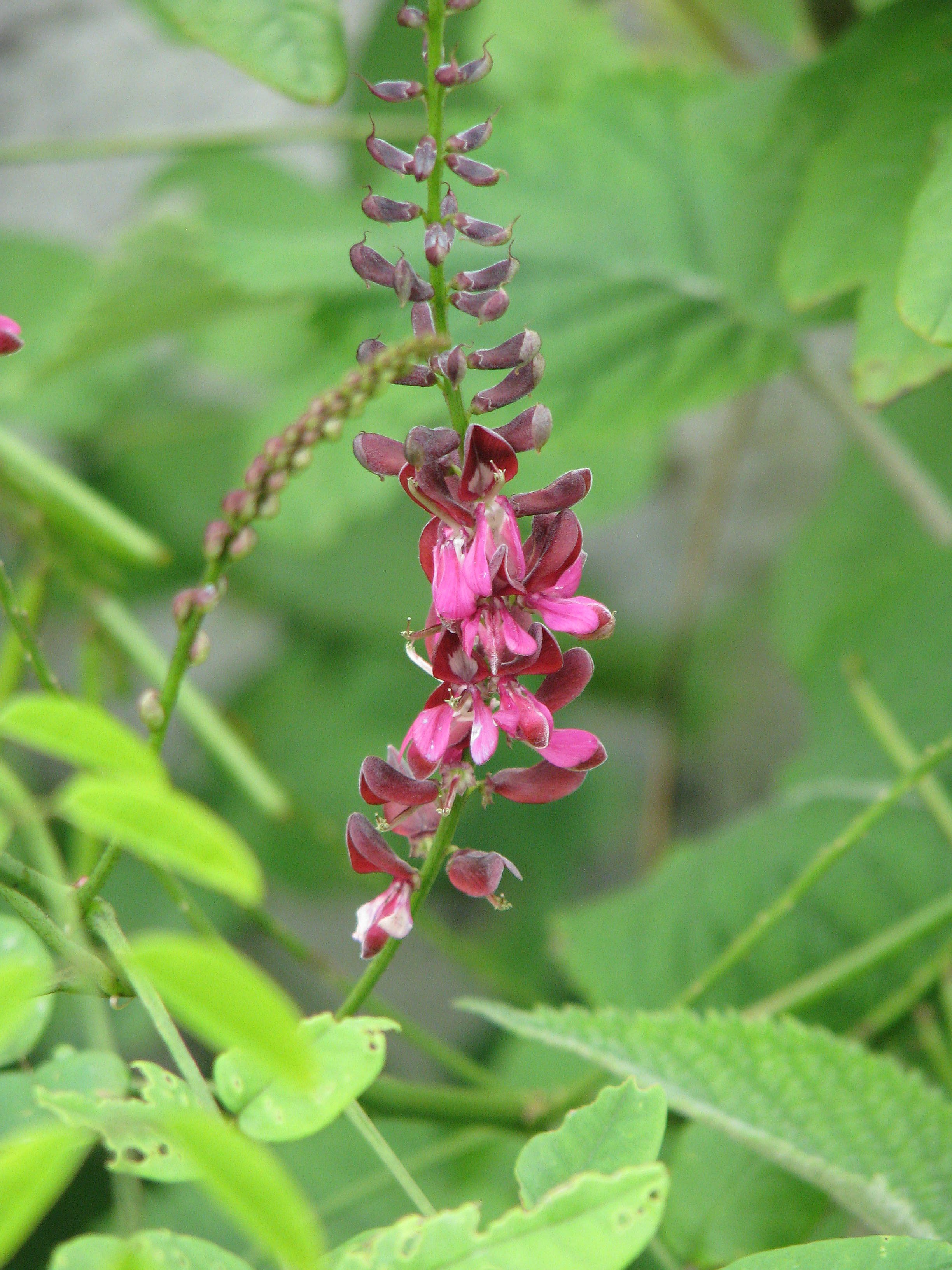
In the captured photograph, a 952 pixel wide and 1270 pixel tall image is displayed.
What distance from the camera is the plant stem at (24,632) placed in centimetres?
30

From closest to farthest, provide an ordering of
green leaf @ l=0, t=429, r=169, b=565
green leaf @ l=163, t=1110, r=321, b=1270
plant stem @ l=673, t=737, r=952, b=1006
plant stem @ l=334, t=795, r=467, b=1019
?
green leaf @ l=163, t=1110, r=321, b=1270 < plant stem @ l=334, t=795, r=467, b=1019 < plant stem @ l=673, t=737, r=952, b=1006 < green leaf @ l=0, t=429, r=169, b=565

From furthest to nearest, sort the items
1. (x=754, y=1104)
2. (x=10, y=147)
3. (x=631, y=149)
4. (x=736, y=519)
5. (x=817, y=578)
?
(x=736, y=519)
(x=817, y=578)
(x=10, y=147)
(x=631, y=149)
(x=754, y=1104)

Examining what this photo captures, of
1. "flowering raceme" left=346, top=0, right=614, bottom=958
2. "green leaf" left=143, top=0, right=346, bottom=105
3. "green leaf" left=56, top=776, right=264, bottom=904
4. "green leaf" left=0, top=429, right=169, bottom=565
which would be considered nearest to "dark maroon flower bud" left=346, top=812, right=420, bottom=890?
"flowering raceme" left=346, top=0, right=614, bottom=958

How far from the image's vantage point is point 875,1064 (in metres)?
0.41

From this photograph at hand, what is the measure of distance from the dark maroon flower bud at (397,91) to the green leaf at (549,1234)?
0.26m

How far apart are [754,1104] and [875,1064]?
6 cm

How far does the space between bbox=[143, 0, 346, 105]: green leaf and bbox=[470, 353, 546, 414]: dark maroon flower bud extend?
0.46 feet

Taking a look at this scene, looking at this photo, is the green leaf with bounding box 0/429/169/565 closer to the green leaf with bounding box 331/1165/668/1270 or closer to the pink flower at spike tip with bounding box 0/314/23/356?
the pink flower at spike tip with bounding box 0/314/23/356

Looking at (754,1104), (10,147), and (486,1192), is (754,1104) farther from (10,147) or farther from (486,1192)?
(10,147)

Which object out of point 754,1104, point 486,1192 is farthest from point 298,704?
point 754,1104

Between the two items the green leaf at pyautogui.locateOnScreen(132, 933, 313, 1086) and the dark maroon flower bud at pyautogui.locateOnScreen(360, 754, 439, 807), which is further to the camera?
the dark maroon flower bud at pyautogui.locateOnScreen(360, 754, 439, 807)

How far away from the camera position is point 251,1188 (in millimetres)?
183

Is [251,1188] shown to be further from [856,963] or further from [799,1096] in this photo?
[856,963]

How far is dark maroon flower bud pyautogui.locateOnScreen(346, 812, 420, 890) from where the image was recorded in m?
0.31
